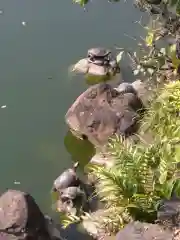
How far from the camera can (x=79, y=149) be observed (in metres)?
5.51

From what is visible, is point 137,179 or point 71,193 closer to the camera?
point 137,179

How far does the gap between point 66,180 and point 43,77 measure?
2165mm

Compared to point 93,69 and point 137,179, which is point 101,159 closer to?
point 137,179

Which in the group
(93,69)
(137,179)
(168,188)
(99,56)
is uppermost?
(99,56)

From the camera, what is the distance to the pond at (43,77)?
17.3 feet

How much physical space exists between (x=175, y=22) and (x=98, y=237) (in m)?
2.10

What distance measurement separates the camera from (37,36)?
7.20 metres

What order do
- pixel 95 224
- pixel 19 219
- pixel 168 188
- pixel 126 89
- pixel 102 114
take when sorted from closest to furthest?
pixel 168 188, pixel 19 219, pixel 95 224, pixel 102 114, pixel 126 89

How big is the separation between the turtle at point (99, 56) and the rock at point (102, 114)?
40.8 inches

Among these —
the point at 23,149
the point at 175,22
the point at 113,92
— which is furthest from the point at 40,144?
the point at 175,22

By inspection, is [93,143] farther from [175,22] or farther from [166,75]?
[175,22]

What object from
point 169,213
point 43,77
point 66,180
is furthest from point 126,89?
point 169,213

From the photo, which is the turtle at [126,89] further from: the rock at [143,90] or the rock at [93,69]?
the rock at [93,69]

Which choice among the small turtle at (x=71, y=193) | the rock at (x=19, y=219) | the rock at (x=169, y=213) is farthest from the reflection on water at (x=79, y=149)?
the rock at (x=169, y=213)
